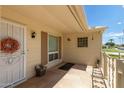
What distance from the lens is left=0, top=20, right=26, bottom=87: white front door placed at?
2.88 metres

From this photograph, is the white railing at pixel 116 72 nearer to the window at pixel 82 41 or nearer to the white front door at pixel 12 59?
the white front door at pixel 12 59

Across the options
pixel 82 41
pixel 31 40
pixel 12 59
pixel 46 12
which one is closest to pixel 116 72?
pixel 46 12

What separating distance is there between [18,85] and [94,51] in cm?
532

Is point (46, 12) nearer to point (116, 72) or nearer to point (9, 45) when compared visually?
point (9, 45)

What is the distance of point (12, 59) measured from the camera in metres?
3.15

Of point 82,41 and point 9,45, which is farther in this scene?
point 82,41

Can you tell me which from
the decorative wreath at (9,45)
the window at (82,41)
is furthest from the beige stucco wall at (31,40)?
the window at (82,41)

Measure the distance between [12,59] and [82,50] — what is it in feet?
17.0

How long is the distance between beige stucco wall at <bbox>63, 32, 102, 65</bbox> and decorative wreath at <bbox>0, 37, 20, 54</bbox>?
15.8 feet

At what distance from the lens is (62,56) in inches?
307

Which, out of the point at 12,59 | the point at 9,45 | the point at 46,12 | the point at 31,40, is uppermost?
the point at 46,12

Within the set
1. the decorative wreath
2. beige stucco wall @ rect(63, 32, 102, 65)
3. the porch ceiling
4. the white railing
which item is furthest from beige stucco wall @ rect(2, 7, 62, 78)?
beige stucco wall @ rect(63, 32, 102, 65)

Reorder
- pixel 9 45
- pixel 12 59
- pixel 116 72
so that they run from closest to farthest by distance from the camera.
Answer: pixel 116 72, pixel 9 45, pixel 12 59
